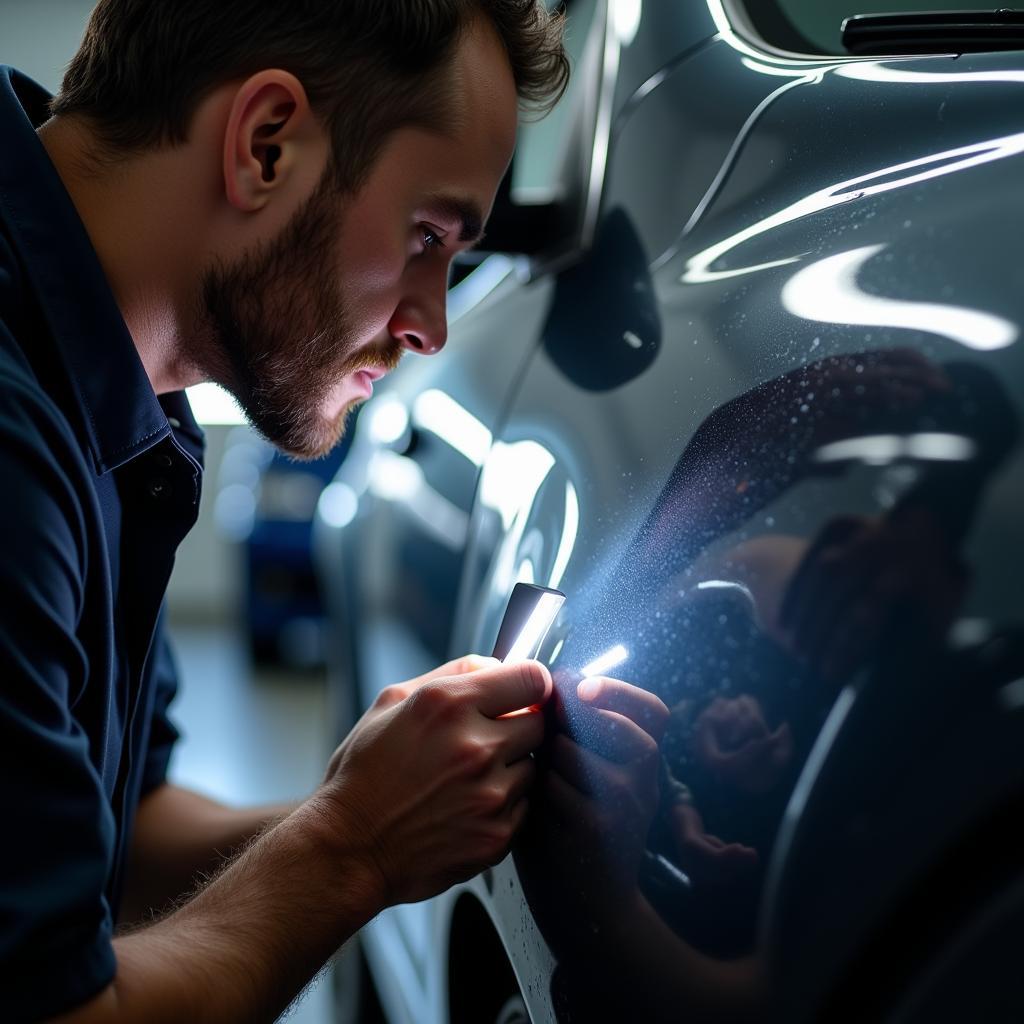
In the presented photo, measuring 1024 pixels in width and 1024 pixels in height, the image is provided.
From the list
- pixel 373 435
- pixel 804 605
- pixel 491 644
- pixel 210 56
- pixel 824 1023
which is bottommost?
pixel 373 435

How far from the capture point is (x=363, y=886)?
875 mm

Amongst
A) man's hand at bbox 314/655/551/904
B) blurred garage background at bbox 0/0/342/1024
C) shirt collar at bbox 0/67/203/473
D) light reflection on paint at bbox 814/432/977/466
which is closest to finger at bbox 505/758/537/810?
man's hand at bbox 314/655/551/904

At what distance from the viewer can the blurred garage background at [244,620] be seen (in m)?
3.66

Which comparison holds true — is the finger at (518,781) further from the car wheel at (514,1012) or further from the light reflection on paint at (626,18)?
the light reflection on paint at (626,18)

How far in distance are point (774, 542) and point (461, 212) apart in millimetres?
637

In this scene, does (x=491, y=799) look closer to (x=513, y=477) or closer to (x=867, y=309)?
(x=513, y=477)

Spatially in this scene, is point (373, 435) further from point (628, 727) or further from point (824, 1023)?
point (824, 1023)

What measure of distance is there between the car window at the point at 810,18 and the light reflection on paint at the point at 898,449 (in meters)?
0.60

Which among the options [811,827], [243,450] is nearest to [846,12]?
[811,827]

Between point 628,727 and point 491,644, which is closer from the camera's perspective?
point 628,727

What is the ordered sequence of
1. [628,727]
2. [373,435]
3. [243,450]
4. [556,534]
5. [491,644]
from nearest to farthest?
[628,727], [556,534], [491,644], [373,435], [243,450]

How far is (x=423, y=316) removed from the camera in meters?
1.17

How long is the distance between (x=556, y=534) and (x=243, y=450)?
4959mm

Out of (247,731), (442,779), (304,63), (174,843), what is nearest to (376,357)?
(304,63)
